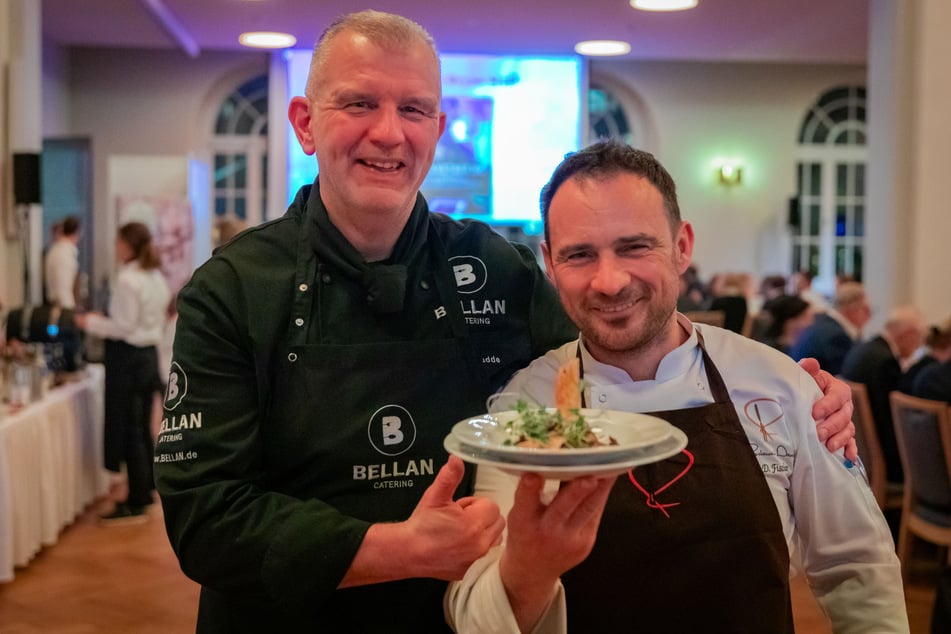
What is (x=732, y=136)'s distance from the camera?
41.2ft

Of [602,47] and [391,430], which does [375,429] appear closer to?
[391,430]

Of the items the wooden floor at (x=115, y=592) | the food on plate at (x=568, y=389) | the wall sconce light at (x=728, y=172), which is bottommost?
the wooden floor at (x=115, y=592)

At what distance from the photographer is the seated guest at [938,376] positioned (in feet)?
13.6

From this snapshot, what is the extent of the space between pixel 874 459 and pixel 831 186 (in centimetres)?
892

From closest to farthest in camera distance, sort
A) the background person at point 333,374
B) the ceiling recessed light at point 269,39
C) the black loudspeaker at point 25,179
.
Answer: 1. the background person at point 333,374
2. the black loudspeaker at point 25,179
3. the ceiling recessed light at point 269,39

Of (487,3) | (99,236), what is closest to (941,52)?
(487,3)

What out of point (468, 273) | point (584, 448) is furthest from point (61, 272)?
point (584, 448)

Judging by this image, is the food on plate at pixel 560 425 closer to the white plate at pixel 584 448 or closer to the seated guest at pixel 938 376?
the white plate at pixel 584 448

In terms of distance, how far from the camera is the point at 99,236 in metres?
11.7

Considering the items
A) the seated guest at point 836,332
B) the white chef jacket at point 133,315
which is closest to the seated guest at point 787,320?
the seated guest at point 836,332

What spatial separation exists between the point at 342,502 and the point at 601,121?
11.6 m

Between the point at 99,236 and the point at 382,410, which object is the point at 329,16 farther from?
the point at 382,410

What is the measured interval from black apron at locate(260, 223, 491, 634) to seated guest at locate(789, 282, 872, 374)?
14.7 feet

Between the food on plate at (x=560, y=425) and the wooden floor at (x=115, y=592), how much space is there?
293cm
